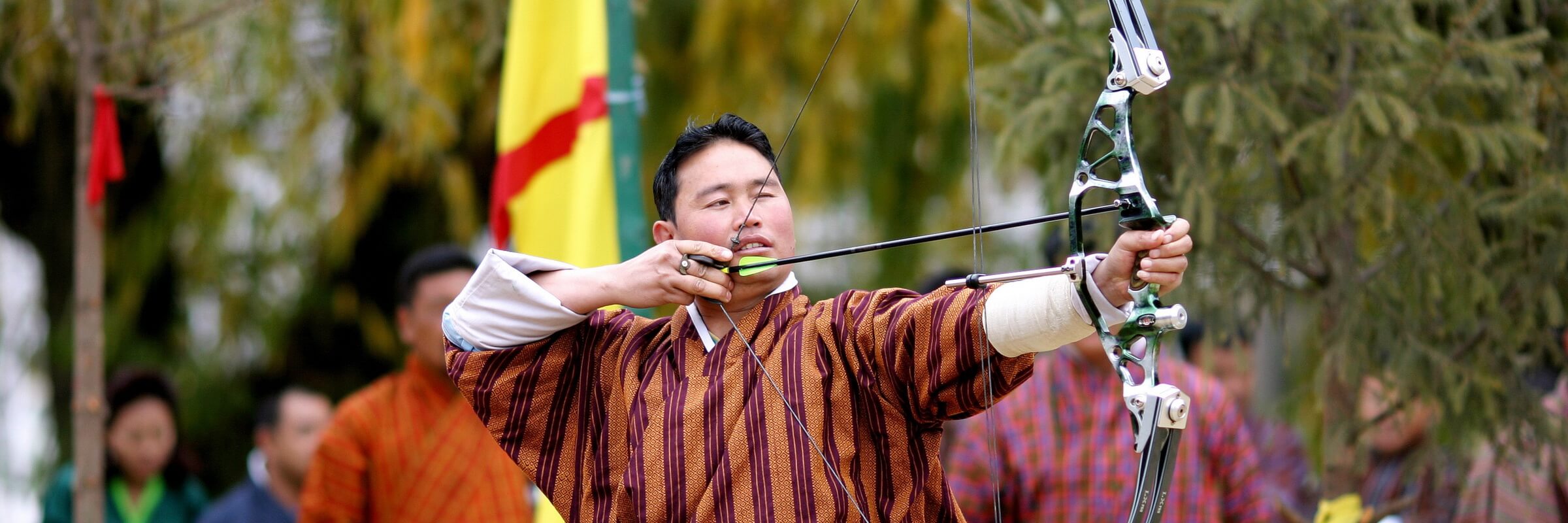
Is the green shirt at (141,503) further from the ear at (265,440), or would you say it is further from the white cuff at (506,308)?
the white cuff at (506,308)

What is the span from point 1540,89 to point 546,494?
82.1 inches

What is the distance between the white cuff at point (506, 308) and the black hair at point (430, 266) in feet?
5.38

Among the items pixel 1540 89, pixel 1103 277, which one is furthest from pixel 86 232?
pixel 1540 89

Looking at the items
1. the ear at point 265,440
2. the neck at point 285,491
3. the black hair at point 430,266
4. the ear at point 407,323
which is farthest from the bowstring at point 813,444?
the ear at point 265,440

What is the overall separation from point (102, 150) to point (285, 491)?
1825 mm

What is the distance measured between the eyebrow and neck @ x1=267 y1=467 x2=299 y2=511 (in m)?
3.28

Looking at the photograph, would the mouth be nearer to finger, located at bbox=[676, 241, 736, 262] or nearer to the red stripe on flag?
finger, located at bbox=[676, 241, 736, 262]

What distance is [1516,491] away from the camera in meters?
3.33

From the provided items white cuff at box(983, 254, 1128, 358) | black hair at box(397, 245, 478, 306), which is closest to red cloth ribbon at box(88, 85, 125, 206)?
black hair at box(397, 245, 478, 306)

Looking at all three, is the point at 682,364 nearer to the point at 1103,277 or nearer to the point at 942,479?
the point at 942,479

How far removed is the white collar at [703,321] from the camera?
216 cm

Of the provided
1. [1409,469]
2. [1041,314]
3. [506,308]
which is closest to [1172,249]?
[1041,314]

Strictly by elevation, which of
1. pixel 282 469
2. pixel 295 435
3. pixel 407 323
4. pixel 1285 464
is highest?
pixel 407 323

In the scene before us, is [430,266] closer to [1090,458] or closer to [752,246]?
[1090,458]
